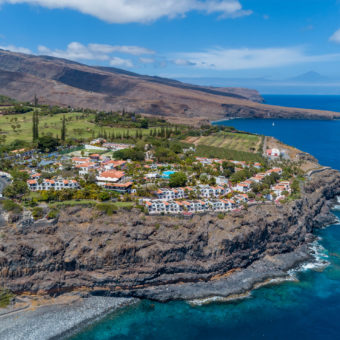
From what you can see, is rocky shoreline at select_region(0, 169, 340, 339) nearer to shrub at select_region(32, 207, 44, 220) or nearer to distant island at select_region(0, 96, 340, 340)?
distant island at select_region(0, 96, 340, 340)

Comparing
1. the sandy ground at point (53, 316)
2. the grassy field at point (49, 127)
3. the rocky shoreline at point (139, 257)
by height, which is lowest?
the sandy ground at point (53, 316)

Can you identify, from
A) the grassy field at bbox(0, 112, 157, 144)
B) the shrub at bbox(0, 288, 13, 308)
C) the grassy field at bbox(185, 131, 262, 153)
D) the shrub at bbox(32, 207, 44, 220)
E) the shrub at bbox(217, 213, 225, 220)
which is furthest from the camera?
the grassy field at bbox(185, 131, 262, 153)

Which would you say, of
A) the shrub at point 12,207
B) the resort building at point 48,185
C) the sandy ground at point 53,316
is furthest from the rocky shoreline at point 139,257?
the resort building at point 48,185

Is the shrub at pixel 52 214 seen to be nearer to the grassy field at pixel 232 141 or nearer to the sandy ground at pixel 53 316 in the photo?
the sandy ground at pixel 53 316

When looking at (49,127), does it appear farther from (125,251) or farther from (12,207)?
(125,251)

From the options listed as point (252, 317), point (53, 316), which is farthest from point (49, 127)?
point (252, 317)

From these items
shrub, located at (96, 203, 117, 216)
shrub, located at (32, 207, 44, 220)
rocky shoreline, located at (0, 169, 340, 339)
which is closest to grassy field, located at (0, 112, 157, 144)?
shrub, located at (32, 207, 44, 220)
